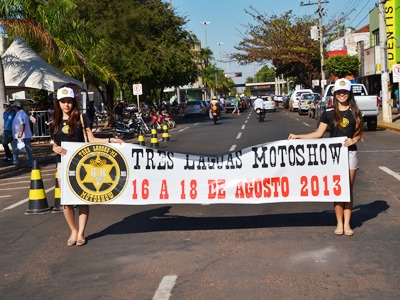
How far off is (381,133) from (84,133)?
18.8 meters

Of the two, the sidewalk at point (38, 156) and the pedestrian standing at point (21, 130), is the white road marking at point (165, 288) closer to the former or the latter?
the sidewalk at point (38, 156)

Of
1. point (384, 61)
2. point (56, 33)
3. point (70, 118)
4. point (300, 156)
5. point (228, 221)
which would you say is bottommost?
point (228, 221)

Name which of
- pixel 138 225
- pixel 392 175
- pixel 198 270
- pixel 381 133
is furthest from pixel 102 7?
pixel 198 270

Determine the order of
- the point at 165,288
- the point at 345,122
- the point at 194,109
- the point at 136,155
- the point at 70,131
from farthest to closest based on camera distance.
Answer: the point at 194,109
the point at 136,155
the point at 70,131
the point at 345,122
the point at 165,288

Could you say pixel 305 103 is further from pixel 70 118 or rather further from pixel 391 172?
pixel 70 118

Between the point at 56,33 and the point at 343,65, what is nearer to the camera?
the point at 56,33

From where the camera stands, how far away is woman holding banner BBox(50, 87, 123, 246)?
7.17 m

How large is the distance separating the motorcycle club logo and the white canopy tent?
60.4 feet

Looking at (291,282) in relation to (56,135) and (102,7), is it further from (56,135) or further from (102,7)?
(102,7)

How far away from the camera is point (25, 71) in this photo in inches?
1006

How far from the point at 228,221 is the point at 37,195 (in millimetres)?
3232

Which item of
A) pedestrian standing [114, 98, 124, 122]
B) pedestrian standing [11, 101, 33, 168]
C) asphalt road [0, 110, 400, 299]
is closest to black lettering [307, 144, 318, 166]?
asphalt road [0, 110, 400, 299]

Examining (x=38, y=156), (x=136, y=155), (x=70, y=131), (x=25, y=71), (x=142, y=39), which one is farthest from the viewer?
(x=142, y=39)

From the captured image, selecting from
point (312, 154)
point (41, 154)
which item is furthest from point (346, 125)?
point (41, 154)
